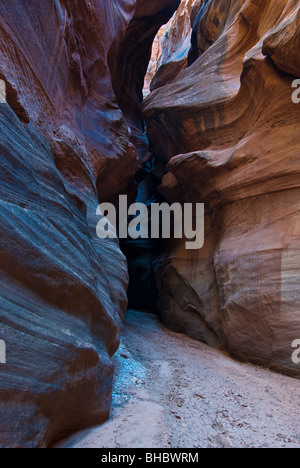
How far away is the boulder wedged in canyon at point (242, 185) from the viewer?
5129mm

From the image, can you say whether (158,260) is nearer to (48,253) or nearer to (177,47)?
(48,253)

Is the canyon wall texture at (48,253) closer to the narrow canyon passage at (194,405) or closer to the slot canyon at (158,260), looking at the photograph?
the slot canyon at (158,260)

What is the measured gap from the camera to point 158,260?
35.6 ft

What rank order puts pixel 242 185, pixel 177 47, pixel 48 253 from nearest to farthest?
pixel 48 253, pixel 242 185, pixel 177 47

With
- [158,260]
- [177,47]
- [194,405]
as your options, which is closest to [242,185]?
[194,405]

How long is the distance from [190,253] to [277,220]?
307cm

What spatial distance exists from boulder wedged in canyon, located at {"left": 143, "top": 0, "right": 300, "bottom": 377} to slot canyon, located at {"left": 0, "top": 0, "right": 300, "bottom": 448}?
1.4 inches

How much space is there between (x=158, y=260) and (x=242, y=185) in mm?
5345

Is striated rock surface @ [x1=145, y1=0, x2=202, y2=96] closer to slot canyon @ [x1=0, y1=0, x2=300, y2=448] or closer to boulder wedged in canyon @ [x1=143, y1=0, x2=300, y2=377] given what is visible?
slot canyon @ [x1=0, y1=0, x2=300, y2=448]

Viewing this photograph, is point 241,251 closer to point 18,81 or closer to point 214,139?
point 214,139

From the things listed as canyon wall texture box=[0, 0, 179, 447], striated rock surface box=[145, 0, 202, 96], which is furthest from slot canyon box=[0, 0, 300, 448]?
striated rock surface box=[145, 0, 202, 96]

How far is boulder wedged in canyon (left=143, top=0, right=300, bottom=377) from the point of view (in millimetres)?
5129

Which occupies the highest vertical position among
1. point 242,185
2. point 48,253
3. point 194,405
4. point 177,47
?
point 177,47
